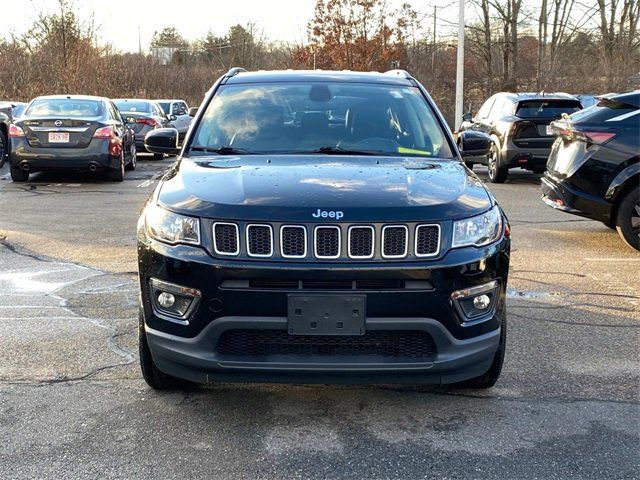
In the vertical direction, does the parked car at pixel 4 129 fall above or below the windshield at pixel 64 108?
below

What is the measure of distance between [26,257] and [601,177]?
5.71 m

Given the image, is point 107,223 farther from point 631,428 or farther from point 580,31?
point 580,31

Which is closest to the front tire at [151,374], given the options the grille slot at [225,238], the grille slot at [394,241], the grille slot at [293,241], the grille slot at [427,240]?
the grille slot at [225,238]

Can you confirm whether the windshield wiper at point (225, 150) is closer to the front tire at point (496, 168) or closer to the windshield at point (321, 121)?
the windshield at point (321, 121)

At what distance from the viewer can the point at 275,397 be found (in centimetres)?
376

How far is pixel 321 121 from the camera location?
454cm

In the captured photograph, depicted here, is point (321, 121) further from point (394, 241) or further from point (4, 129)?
point (4, 129)

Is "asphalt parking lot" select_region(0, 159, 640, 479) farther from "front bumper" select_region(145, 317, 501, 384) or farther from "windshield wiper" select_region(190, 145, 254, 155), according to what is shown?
"windshield wiper" select_region(190, 145, 254, 155)

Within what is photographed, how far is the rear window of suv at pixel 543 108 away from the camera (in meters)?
12.7

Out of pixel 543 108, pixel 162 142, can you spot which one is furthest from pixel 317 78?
pixel 543 108

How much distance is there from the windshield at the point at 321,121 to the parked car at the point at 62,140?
25.8 ft

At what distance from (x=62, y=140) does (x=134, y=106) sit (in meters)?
7.37

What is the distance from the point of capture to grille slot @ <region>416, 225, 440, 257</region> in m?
3.18

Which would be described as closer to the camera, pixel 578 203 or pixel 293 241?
pixel 293 241
